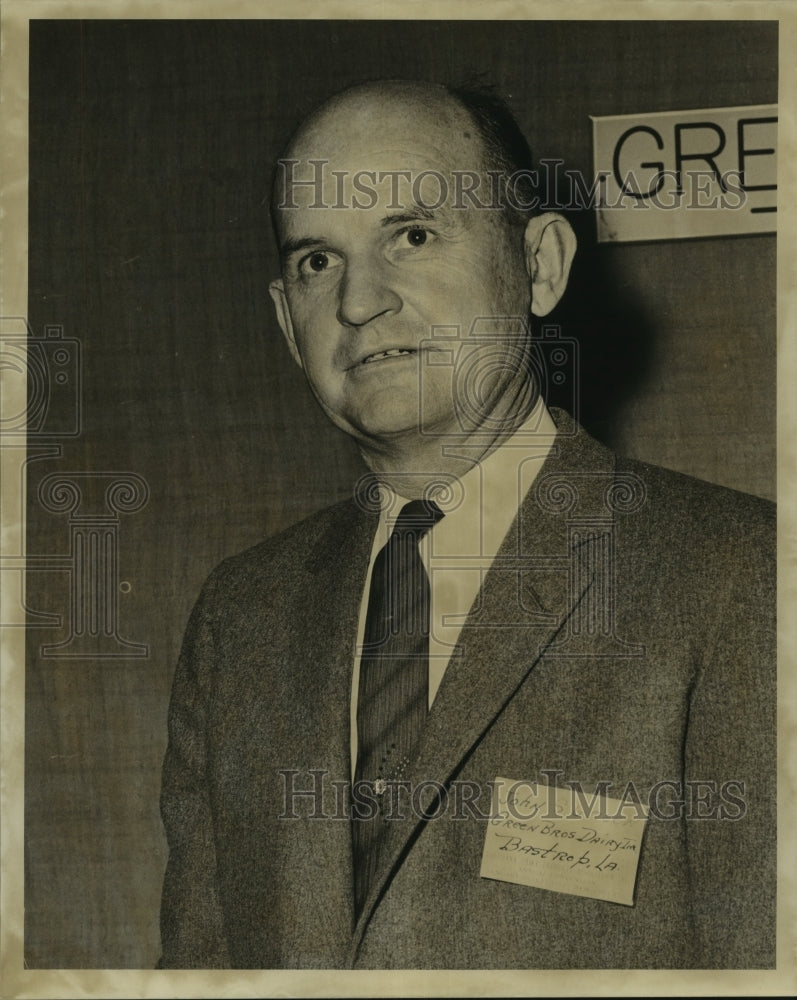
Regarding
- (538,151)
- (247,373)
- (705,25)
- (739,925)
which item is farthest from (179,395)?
(739,925)

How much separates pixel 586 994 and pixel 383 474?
86 cm

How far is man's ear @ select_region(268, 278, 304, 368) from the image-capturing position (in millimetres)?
2125

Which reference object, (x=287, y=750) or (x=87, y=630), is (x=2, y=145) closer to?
(x=87, y=630)

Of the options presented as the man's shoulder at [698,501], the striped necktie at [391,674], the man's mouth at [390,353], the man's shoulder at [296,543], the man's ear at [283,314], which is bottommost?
the striped necktie at [391,674]

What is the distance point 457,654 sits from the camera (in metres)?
1.99

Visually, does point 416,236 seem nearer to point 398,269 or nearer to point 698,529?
point 398,269

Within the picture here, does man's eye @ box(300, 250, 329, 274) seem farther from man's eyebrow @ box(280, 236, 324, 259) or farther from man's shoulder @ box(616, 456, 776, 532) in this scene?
man's shoulder @ box(616, 456, 776, 532)

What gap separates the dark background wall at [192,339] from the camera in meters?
2.08

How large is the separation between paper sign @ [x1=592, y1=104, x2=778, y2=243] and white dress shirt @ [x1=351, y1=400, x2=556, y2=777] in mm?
380

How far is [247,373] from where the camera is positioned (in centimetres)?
214

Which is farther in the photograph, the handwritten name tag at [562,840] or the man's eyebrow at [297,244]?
the man's eyebrow at [297,244]

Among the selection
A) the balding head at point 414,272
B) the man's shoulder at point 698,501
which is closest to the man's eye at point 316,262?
the balding head at point 414,272

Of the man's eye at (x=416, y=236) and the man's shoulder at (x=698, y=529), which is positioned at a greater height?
the man's eye at (x=416, y=236)

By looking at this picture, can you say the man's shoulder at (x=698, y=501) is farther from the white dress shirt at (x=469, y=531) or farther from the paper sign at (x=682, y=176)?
the paper sign at (x=682, y=176)
